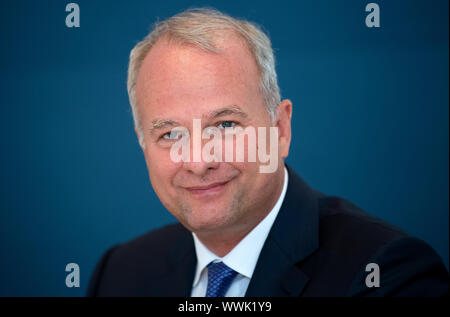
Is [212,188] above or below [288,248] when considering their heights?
above

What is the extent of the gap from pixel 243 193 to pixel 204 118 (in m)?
0.35

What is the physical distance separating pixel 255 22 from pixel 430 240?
1.57 metres

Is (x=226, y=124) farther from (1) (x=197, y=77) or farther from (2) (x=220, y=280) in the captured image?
(2) (x=220, y=280)

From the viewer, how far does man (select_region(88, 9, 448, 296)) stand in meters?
1.79

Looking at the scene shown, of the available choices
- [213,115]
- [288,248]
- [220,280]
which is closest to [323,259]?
[288,248]

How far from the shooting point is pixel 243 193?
192 centimetres

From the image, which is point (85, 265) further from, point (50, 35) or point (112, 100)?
point (50, 35)

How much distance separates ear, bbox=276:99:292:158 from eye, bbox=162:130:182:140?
1.54 ft

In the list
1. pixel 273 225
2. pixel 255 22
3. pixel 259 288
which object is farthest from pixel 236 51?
pixel 259 288

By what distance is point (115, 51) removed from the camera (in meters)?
2.78

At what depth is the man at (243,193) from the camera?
5.86 feet

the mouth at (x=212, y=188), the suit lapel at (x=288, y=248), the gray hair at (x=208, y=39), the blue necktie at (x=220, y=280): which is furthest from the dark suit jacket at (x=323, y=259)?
the gray hair at (x=208, y=39)

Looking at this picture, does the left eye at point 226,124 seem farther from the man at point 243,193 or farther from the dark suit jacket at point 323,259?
the dark suit jacket at point 323,259
